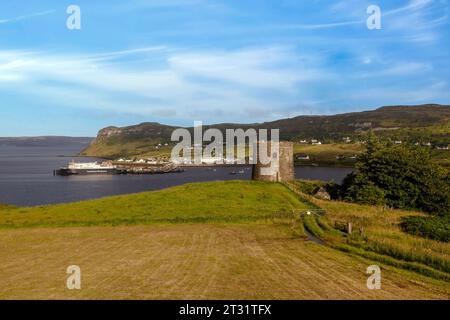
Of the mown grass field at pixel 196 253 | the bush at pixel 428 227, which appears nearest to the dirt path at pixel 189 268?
the mown grass field at pixel 196 253

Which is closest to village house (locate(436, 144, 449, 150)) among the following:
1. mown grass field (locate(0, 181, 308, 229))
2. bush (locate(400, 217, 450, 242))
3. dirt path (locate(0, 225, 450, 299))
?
mown grass field (locate(0, 181, 308, 229))

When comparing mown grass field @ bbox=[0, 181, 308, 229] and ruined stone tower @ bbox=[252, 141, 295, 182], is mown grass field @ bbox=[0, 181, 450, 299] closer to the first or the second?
mown grass field @ bbox=[0, 181, 308, 229]

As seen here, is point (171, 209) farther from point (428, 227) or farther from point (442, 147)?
point (442, 147)

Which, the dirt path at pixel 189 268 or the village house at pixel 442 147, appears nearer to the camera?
the dirt path at pixel 189 268

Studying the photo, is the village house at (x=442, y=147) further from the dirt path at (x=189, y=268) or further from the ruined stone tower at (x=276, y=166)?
the dirt path at (x=189, y=268)

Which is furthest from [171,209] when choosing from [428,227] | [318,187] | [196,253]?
[318,187]

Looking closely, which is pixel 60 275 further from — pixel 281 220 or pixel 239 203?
pixel 239 203
